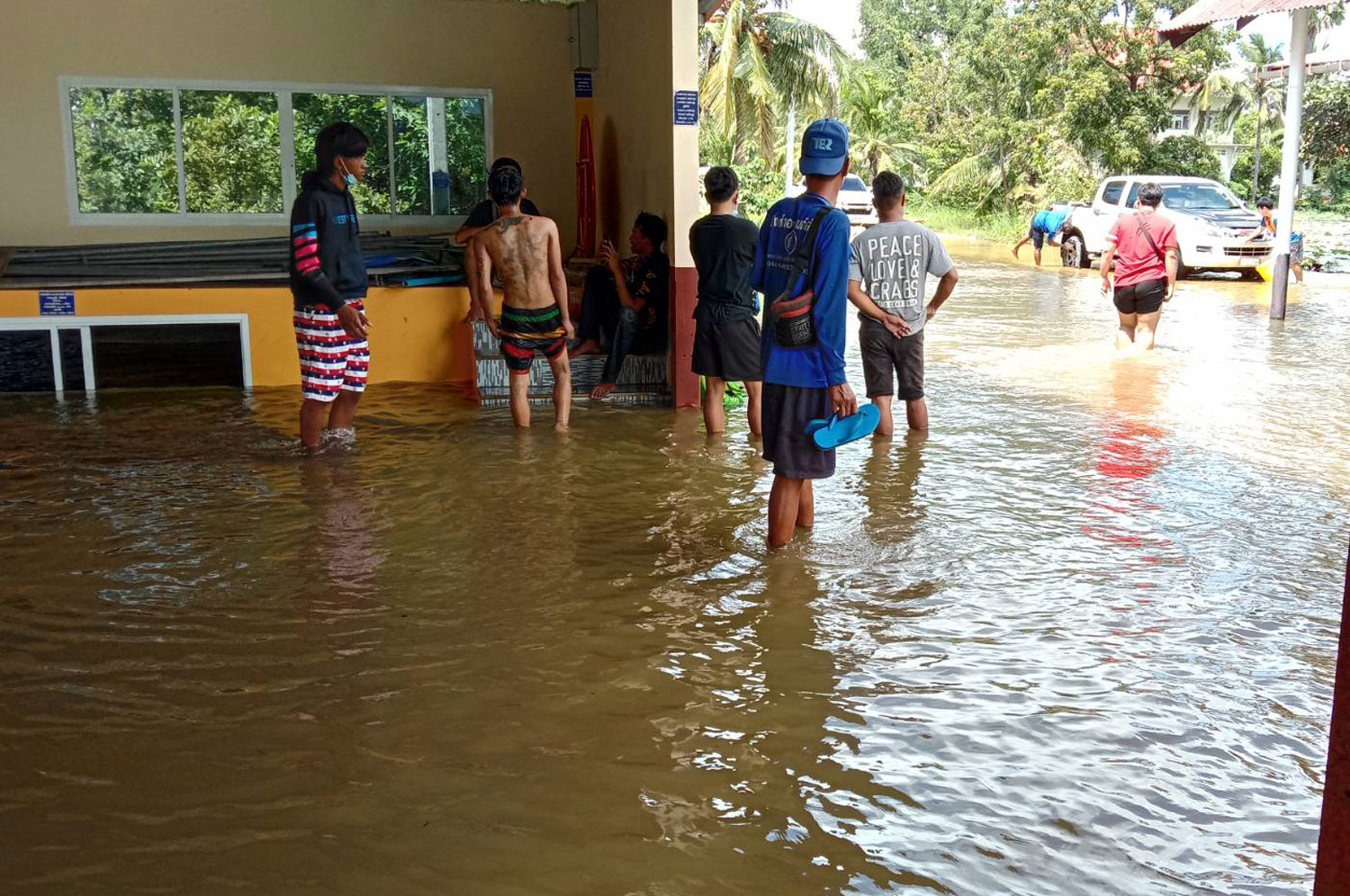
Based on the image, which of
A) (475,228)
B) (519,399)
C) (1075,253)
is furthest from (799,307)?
(1075,253)

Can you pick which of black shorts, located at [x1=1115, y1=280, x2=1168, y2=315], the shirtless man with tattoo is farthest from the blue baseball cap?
black shorts, located at [x1=1115, y1=280, x2=1168, y2=315]

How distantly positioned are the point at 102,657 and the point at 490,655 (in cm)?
144

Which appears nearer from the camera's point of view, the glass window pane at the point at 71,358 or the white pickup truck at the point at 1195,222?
the glass window pane at the point at 71,358

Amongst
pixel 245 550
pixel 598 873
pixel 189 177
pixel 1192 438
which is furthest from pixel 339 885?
pixel 189 177

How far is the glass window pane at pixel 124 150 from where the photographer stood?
12031mm

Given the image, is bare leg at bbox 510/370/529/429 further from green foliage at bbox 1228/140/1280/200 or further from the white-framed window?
green foliage at bbox 1228/140/1280/200

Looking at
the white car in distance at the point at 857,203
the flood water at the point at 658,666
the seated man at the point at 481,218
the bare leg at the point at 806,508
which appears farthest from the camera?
the white car in distance at the point at 857,203

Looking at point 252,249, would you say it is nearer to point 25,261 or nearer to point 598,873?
point 25,261

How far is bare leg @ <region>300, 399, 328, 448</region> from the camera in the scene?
7.88 meters

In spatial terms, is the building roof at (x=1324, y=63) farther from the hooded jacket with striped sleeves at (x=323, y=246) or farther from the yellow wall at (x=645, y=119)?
the hooded jacket with striped sleeves at (x=323, y=246)

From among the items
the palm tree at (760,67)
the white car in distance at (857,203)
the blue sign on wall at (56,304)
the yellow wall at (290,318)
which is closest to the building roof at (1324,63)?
the palm tree at (760,67)

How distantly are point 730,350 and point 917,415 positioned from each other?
1.45m

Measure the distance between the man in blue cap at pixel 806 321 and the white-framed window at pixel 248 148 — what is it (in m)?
7.89

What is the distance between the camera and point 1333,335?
1355 cm
